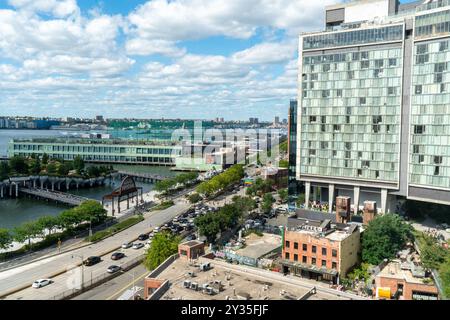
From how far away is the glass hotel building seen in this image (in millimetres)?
44312

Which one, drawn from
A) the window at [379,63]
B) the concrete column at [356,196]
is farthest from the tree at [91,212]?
the window at [379,63]

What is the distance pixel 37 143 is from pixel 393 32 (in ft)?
357

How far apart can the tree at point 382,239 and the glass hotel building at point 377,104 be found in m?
11.3

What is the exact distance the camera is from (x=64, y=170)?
8750cm

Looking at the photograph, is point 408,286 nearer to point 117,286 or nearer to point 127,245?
point 117,286

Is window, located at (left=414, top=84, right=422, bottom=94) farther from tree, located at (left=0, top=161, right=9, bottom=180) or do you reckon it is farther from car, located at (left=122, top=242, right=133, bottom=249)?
tree, located at (left=0, top=161, right=9, bottom=180)

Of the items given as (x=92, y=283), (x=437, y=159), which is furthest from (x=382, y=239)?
(x=92, y=283)

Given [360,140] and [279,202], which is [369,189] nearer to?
[360,140]

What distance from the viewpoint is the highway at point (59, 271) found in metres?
29.9

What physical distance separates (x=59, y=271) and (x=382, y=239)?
27.9 meters

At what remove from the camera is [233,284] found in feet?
78.6

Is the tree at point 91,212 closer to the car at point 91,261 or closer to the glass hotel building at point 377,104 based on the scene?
the car at point 91,261

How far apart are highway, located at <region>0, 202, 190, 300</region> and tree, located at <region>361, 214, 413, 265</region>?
69.2 ft
